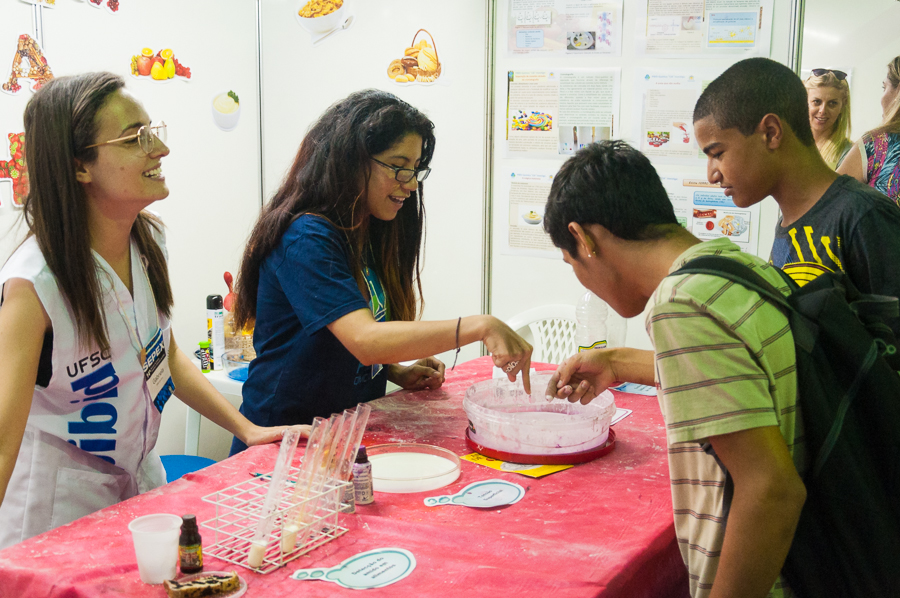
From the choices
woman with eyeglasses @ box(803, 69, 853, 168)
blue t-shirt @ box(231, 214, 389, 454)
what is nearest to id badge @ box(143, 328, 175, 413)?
blue t-shirt @ box(231, 214, 389, 454)

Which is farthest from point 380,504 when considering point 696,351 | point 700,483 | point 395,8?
point 395,8

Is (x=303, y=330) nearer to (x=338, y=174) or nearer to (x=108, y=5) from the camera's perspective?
(x=338, y=174)

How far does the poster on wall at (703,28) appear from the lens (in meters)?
2.99

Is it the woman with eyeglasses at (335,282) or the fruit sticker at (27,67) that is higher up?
the fruit sticker at (27,67)

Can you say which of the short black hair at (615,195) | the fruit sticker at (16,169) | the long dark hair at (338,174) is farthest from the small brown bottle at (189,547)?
the fruit sticker at (16,169)

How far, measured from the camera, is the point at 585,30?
3.31m

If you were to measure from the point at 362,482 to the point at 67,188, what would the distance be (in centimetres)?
90

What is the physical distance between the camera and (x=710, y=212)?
125 inches

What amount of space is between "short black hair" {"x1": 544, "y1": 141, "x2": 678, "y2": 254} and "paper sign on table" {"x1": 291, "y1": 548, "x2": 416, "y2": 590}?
649mm

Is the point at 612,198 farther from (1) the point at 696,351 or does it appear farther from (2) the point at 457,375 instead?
(2) the point at 457,375

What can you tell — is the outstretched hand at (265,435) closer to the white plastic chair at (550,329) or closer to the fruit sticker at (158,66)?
the white plastic chair at (550,329)

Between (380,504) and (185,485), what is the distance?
0.42 meters

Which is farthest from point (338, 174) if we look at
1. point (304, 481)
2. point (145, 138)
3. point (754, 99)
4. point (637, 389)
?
point (637, 389)

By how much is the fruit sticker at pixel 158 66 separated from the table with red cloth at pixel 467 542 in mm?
2303
